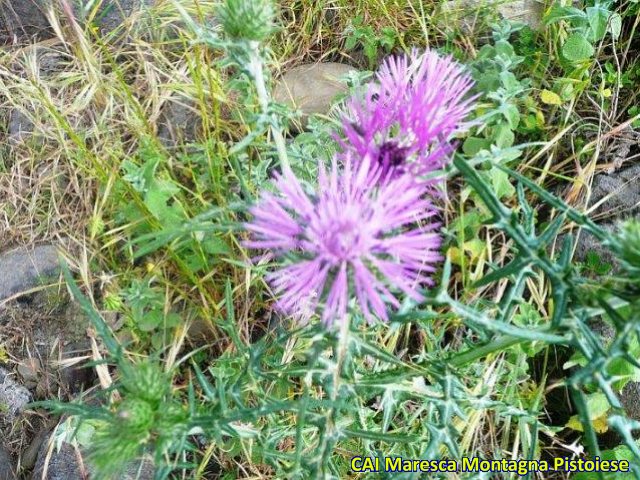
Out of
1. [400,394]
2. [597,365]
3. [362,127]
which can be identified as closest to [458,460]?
[400,394]

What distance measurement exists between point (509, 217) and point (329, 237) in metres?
0.29

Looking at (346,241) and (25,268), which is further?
(25,268)

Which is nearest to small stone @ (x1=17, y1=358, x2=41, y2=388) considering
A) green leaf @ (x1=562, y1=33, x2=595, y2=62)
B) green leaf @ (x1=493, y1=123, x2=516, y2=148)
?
green leaf @ (x1=493, y1=123, x2=516, y2=148)

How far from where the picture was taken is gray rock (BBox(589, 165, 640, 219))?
196cm

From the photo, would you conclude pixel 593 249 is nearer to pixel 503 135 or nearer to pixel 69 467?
pixel 503 135

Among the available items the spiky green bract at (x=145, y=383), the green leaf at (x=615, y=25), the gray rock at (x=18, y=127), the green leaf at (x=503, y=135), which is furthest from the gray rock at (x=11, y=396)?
the green leaf at (x=615, y=25)

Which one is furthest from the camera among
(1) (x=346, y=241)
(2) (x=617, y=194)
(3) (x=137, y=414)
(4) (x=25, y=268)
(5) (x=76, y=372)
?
(4) (x=25, y=268)

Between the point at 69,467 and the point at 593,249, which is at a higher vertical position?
the point at 593,249

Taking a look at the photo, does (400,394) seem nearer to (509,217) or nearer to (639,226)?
(509,217)

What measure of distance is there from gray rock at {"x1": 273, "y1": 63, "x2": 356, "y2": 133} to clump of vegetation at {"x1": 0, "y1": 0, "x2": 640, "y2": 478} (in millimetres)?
77

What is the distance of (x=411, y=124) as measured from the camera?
3.64 ft

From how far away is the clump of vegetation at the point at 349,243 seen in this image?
3.16 ft

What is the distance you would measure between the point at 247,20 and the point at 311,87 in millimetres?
1340

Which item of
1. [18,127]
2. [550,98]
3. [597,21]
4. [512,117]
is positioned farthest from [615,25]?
[18,127]
